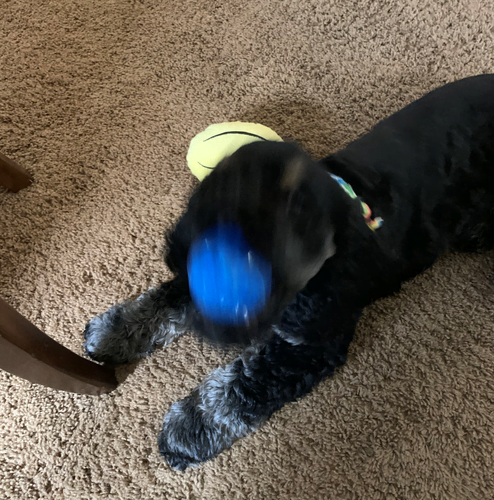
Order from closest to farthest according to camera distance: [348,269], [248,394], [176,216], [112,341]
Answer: [348,269] → [248,394] → [112,341] → [176,216]

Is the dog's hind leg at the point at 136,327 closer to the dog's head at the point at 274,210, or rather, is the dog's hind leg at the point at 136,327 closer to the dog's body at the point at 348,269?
the dog's body at the point at 348,269

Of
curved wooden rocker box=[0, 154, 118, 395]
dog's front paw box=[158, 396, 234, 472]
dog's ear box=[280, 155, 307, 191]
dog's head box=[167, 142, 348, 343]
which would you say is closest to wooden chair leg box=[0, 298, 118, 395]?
curved wooden rocker box=[0, 154, 118, 395]

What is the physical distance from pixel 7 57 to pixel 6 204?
522mm

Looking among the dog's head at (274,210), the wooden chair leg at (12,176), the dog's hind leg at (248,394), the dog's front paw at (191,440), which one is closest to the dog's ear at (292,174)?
the dog's head at (274,210)

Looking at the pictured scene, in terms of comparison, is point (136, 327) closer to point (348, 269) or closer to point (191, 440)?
point (191, 440)

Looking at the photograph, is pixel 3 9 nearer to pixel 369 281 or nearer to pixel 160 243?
pixel 160 243

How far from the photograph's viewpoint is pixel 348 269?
661 mm

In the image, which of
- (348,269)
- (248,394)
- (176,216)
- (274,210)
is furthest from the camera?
(176,216)

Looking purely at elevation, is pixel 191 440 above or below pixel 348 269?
below

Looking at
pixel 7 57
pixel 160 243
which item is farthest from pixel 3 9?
pixel 160 243

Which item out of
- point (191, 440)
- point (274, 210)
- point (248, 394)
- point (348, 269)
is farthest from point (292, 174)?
point (191, 440)

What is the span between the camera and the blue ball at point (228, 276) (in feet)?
1.56

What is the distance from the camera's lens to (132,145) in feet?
3.82

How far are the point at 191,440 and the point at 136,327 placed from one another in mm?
256
